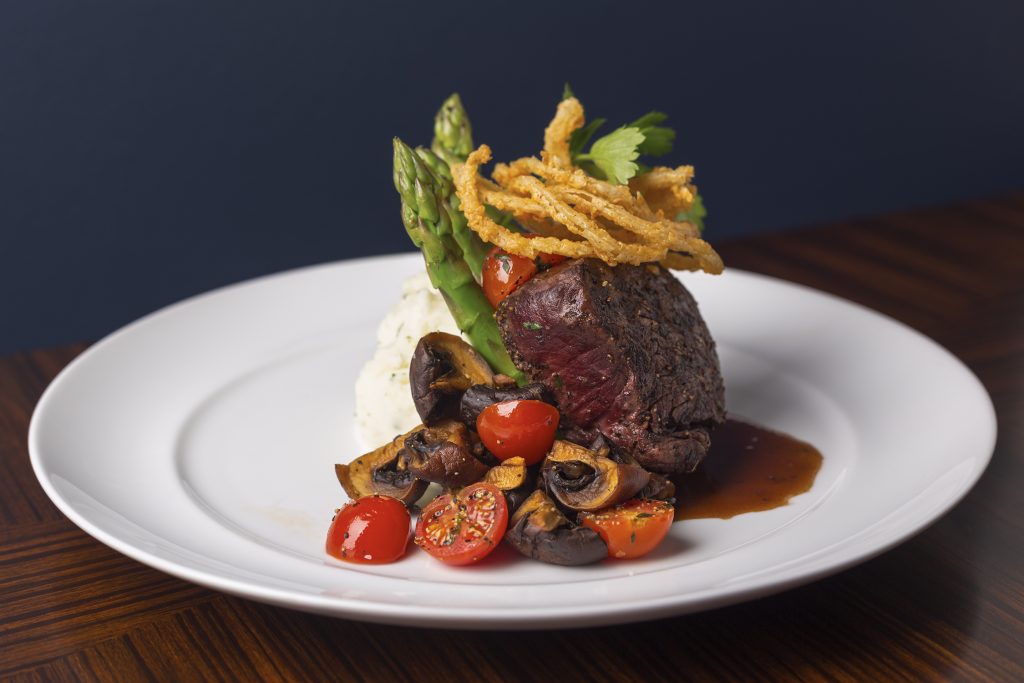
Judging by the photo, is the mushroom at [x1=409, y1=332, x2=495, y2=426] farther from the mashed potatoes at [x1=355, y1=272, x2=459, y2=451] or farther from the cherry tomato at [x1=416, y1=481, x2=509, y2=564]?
the cherry tomato at [x1=416, y1=481, x2=509, y2=564]

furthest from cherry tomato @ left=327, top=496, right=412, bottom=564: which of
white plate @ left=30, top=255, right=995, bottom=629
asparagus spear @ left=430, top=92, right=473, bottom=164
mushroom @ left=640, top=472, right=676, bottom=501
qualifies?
asparagus spear @ left=430, top=92, right=473, bottom=164

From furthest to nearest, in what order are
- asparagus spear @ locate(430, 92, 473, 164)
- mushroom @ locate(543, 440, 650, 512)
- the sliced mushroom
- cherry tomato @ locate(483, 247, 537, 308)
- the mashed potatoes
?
asparagus spear @ locate(430, 92, 473, 164), the mashed potatoes, cherry tomato @ locate(483, 247, 537, 308), the sliced mushroom, mushroom @ locate(543, 440, 650, 512)

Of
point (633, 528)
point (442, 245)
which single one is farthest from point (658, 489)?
point (442, 245)

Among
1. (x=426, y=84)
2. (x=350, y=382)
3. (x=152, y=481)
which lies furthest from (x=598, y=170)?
(x=426, y=84)

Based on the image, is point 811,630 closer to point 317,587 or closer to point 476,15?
point 317,587

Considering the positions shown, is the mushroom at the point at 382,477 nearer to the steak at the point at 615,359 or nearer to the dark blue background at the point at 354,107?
the steak at the point at 615,359
